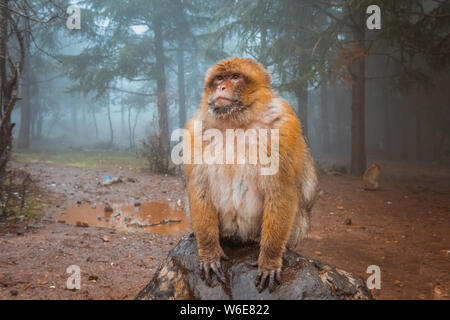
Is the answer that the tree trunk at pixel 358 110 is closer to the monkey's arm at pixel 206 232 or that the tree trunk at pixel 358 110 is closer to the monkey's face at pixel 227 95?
the monkey's face at pixel 227 95

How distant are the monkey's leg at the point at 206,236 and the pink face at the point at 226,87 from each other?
0.64 m

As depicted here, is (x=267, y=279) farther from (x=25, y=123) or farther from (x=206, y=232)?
(x=25, y=123)

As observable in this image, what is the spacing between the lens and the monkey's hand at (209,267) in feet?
7.14

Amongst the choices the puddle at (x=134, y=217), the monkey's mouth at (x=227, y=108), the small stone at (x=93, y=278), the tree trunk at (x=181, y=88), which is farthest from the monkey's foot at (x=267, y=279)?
the tree trunk at (x=181, y=88)

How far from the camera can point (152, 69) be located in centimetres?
1758

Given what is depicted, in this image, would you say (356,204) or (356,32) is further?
(356,32)

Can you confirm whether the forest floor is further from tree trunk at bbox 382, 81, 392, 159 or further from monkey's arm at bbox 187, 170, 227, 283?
tree trunk at bbox 382, 81, 392, 159

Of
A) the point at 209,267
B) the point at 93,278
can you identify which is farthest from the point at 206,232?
the point at 93,278

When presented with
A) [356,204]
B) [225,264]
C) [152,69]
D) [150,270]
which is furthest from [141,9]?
[225,264]

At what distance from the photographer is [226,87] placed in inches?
86.9

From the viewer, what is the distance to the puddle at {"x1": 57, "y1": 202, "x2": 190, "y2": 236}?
5.80 metres

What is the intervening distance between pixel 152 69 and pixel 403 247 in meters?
15.4

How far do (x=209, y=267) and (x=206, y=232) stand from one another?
0.23 meters
